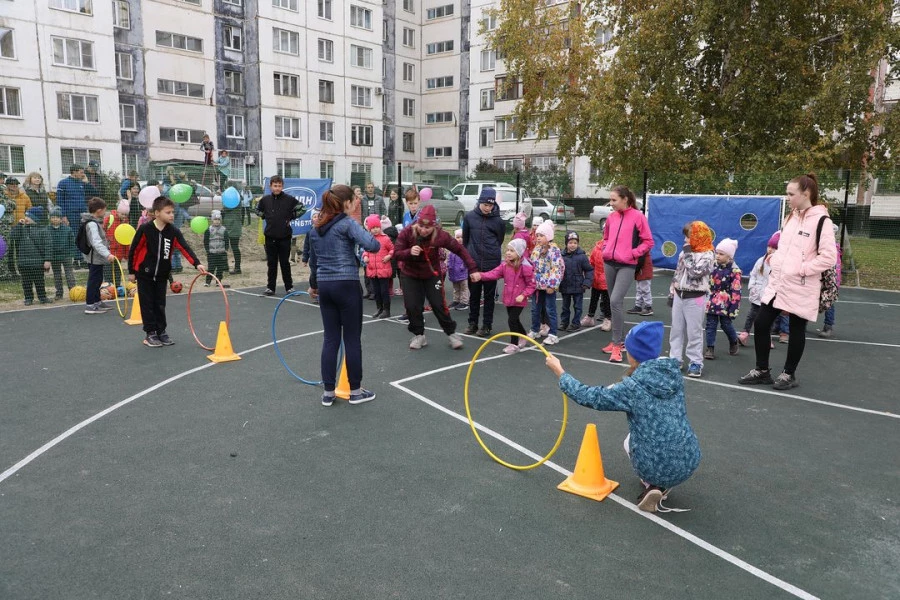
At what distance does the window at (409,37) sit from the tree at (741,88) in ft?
126

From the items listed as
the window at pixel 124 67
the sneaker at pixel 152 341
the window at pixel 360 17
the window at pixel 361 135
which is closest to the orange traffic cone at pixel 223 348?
the sneaker at pixel 152 341

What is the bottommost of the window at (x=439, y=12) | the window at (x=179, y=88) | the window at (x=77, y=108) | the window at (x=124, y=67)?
the window at (x=77, y=108)

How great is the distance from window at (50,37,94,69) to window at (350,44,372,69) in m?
18.4

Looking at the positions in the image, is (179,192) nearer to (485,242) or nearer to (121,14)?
(485,242)

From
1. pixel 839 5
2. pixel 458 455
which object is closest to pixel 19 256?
pixel 458 455

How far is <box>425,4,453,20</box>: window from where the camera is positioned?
176 ft

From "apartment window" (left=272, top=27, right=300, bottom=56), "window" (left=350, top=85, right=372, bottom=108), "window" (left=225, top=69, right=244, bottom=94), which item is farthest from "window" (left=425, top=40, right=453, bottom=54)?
"window" (left=225, top=69, right=244, bottom=94)

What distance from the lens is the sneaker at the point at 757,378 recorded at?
741cm

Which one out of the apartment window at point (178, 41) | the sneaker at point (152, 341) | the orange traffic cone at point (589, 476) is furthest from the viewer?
the apartment window at point (178, 41)

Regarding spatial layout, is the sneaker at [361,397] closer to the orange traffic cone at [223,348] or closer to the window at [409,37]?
the orange traffic cone at [223,348]

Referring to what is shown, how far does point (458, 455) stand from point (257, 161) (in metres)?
42.4

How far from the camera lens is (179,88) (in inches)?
1626

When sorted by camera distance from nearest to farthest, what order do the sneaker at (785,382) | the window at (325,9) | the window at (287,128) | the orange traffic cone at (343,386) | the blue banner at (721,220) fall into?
the orange traffic cone at (343,386)
the sneaker at (785,382)
the blue banner at (721,220)
the window at (287,128)
the window at (325,9)

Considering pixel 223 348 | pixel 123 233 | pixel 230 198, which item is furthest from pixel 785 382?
pixel 230 198
